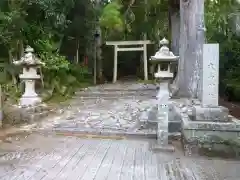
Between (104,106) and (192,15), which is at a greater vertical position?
(192,15)

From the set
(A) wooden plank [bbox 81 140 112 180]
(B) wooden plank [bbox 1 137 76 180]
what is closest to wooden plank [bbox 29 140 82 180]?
(B) wooden plank [bbox 1 137 76 180]

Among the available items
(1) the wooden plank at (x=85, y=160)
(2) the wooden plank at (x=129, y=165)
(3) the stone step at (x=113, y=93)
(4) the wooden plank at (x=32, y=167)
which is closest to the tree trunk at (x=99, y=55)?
(3) the stone step at (x=113, y=93)

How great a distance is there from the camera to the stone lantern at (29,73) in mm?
8016

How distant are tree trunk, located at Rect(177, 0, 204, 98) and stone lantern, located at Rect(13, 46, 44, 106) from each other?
515 centimetres

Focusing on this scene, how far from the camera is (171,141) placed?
6258mm

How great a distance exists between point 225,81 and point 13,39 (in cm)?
1060

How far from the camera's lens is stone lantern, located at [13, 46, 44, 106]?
8.02 metres

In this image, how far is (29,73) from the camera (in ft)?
26.8

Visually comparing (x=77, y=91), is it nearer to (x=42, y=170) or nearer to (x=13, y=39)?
(x=13, y=39)

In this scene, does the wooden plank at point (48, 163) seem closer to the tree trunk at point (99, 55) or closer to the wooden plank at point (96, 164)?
the wooden plank at point (96, 164)

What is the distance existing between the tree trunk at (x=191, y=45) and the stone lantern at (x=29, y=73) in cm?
515

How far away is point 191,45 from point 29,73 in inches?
219

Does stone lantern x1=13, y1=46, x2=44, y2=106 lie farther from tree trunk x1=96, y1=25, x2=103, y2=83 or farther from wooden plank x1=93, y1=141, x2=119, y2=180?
tree trunk x1=96, y1=25, x2=103, y2=83

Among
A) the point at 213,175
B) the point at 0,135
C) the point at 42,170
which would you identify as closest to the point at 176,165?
the point at 213,175
